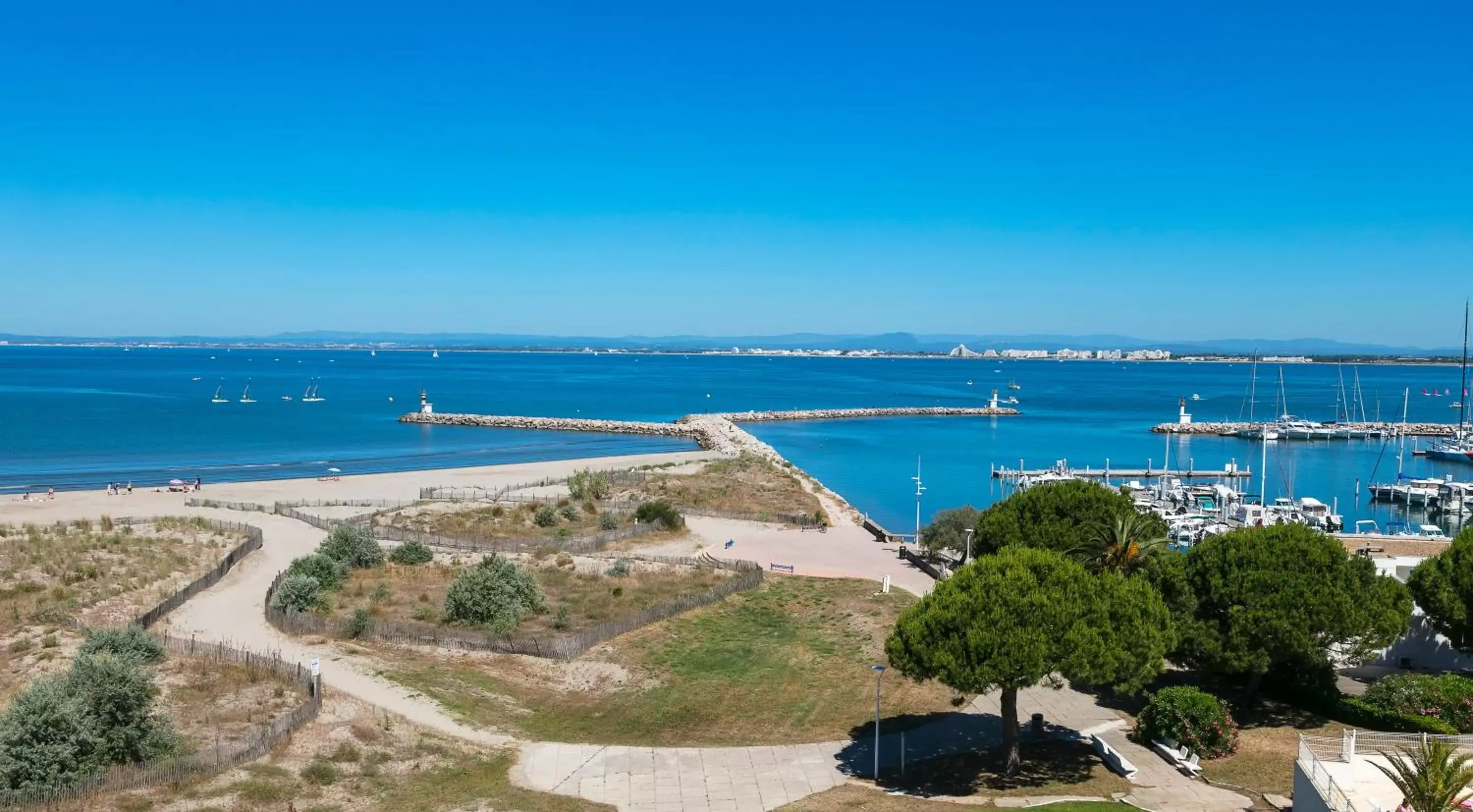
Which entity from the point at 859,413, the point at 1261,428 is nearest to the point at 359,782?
the point at 1261,428

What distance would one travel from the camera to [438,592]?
3822 cm

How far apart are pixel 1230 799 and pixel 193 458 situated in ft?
301

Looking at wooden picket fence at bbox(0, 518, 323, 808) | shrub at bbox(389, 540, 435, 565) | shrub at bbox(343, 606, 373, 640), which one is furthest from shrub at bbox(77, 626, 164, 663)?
shrub at bbox(389, 540, 435, 565)

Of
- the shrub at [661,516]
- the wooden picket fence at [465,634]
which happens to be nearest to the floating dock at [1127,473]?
the shrub at [661,516]

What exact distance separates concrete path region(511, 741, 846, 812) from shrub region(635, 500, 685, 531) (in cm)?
2768

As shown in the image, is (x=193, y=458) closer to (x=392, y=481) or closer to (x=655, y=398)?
(x=392, y=481)

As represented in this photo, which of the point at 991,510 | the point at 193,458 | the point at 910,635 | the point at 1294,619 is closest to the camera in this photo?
the point at 910,635

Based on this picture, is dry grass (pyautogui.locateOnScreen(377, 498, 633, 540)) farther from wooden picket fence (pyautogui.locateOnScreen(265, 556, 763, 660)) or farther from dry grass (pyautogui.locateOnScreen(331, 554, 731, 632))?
wooden picket fence (pyautogui.locateOnScreen(265, 556, 763, 660))

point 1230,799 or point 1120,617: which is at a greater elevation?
point 1120,617

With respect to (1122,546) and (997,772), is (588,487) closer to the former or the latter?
(1122,546)

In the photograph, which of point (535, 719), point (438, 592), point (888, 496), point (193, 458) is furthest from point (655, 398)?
point (535, 719)

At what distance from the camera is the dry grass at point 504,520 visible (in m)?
51.0

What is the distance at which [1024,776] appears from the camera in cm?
2205

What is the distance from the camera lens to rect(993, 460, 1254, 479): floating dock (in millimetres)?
86438
